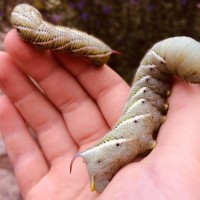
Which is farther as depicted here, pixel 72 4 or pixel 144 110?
pixel 72 4

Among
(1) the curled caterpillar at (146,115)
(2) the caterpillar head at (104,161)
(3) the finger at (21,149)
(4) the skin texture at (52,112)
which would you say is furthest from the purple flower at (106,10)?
(2) the caterpillar head at (104,161)

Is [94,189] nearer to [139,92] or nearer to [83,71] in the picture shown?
[139,92]

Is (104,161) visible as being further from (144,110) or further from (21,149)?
(21,149)

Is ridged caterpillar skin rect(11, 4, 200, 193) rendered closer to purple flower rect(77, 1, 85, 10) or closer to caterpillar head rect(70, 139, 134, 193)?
caterpillar head rect(70, 139, 134, 193)

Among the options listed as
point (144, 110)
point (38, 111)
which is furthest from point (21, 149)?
point (144, 110)

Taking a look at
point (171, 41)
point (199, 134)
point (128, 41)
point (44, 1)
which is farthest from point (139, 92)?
point (44, 1)

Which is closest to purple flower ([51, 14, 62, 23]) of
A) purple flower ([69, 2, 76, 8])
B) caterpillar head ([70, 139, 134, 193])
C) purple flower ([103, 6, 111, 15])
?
purple flower ([69, 2, 76, 8])

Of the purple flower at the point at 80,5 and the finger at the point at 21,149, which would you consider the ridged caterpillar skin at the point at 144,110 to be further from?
the purple flower at the point at 80,5
